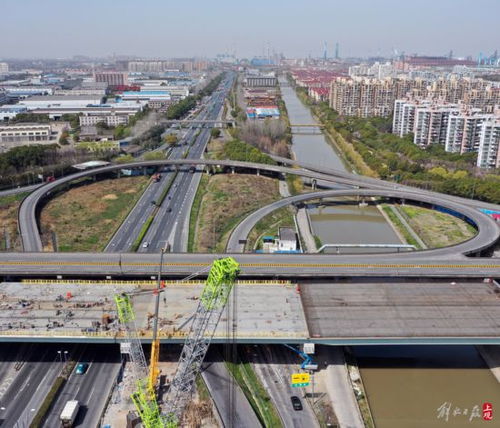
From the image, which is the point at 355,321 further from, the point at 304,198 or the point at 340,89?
the point at 340,89

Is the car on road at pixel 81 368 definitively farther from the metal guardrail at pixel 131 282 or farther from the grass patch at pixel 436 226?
the grass patch at pixel 436 226

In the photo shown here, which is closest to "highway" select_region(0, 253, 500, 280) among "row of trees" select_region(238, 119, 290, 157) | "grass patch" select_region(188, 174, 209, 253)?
"grass patch" select_region(188, 174, 209, 253)

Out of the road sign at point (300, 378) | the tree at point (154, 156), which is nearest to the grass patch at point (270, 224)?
the road sign at point (300, 378)

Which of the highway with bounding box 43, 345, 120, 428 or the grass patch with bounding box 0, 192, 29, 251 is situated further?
the grass patch with bounding box 0, 192, 29, 251

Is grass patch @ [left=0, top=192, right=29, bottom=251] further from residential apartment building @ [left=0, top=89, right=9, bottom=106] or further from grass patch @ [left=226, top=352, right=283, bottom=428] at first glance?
residential apartment building @ [left=0, top=89, right=9, bottom=106]

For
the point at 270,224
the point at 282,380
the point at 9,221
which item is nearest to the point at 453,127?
the point at 270,224

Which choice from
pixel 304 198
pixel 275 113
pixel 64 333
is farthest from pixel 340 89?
pixel 64 333

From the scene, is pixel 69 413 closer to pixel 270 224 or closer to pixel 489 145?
pixel 270 224

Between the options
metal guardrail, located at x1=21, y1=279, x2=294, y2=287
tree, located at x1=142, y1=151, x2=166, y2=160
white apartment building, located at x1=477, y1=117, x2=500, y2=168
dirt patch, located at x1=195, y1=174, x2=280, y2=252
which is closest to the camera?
metal guardrail, located at x1=21, y1=279, x2=294, y2=287
